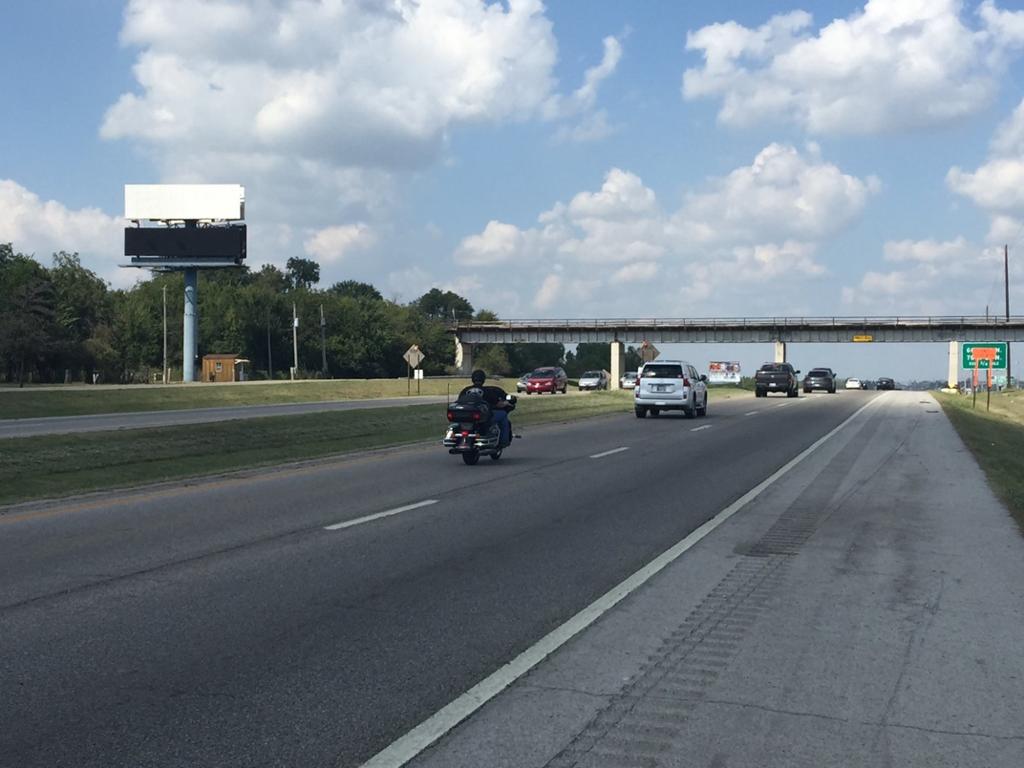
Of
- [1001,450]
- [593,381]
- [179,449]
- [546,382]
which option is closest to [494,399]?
[179,449]

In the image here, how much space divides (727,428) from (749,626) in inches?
955

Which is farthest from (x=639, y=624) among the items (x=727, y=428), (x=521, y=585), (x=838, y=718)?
(x=727, y=428)

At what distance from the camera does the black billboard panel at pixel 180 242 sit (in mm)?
78188

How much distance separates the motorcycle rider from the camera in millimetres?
20016

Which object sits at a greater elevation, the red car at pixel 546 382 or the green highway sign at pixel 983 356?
the green highway sign at pixel 983 356

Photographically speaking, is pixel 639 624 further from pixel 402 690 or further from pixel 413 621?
pixel 402 690

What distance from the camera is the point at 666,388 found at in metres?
37.4

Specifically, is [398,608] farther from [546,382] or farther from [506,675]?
[546,382]

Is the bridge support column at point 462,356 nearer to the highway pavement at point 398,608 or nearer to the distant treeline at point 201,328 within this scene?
the distant treeline at point 201,328

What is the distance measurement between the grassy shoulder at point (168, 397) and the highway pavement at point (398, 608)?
29.8m

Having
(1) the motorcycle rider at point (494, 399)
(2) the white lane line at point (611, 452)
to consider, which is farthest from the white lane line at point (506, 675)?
(2) the white lane line at point (611, 452)

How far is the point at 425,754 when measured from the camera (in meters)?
5.09

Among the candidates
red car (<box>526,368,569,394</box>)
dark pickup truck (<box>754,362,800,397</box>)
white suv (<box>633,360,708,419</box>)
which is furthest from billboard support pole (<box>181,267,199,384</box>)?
white suv (<box>633,360,708,419</box>)

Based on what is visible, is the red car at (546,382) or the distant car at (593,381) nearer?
the red car at (546,382)
